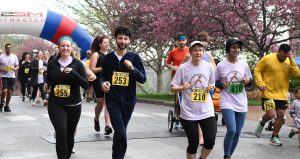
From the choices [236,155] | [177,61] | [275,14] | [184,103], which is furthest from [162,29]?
[184,103]

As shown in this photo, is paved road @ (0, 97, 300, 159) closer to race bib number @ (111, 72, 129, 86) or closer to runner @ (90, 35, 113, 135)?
runner @ (90, 35, 113, 135)

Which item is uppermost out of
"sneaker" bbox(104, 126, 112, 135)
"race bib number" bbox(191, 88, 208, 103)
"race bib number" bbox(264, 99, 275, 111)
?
"race bib number" bbox(191, 88, 208, 103)

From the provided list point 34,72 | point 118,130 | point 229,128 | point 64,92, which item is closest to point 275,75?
point 229,128

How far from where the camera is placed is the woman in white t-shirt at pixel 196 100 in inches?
233

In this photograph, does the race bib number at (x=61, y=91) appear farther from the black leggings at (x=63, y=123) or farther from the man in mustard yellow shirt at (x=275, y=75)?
the man in mustard yellow shirt at (x=275, y=75)

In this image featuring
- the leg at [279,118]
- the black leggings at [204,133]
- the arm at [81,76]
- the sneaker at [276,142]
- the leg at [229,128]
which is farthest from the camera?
the sneaker at [276,142]

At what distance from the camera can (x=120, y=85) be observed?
6.07 m

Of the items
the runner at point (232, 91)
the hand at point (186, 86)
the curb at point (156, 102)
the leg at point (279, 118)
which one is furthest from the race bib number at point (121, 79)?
the curb at point (156, 102)

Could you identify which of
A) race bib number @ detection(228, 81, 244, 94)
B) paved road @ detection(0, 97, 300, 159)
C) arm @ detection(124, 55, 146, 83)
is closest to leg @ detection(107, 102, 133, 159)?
arm @ detection(124, 55, 146, 83)

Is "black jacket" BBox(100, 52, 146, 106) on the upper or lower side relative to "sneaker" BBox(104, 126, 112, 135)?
upper

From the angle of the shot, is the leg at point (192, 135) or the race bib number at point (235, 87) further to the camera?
the race bib number at point (235, 87)

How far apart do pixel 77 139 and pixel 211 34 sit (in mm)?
13756

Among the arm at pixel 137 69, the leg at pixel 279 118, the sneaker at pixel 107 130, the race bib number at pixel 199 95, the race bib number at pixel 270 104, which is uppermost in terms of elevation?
the arm at pixel 137 69

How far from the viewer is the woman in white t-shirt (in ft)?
19.4
